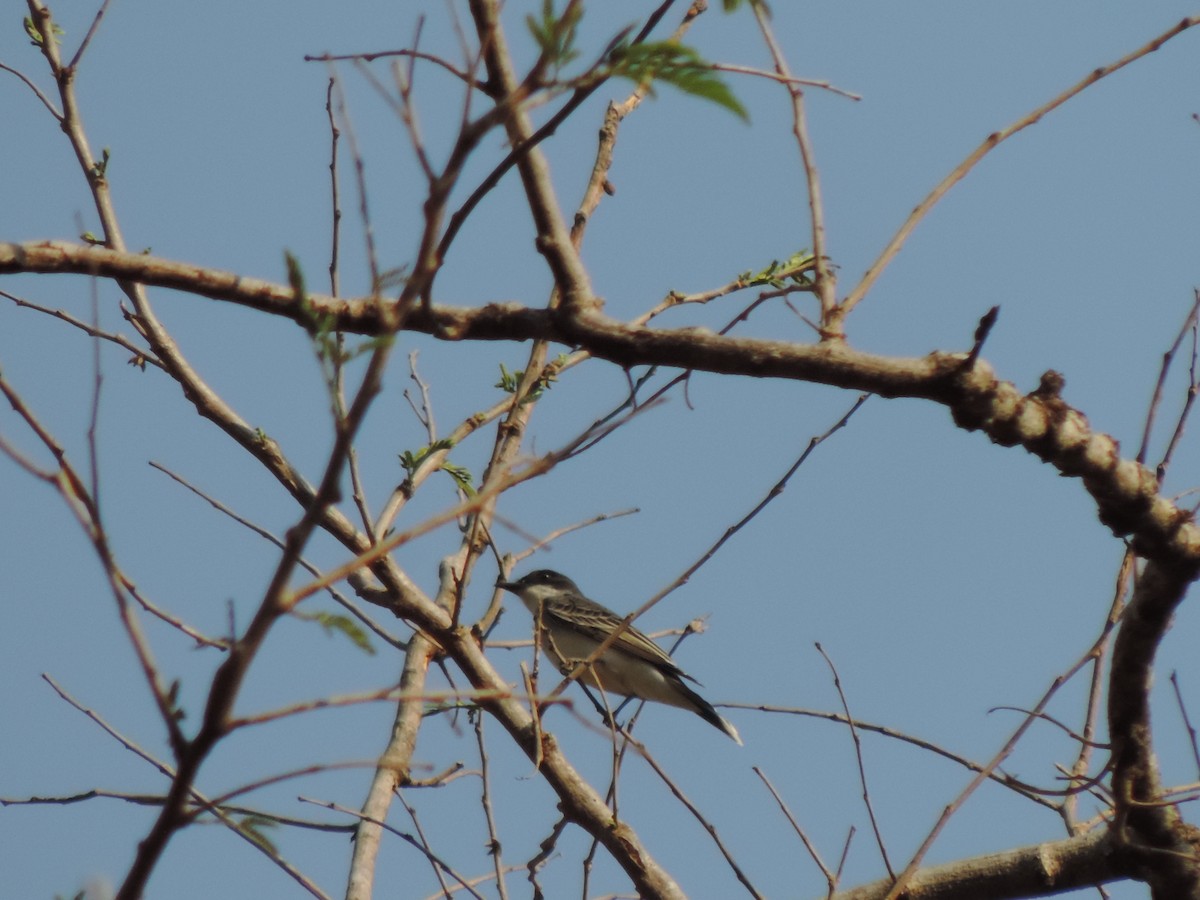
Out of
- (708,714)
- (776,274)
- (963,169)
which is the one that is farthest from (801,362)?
(708,714)

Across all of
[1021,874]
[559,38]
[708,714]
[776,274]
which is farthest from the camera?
[708,714]

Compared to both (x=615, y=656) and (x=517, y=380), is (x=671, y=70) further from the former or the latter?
(x=615, y=656)

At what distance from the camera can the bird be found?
32.5 feet

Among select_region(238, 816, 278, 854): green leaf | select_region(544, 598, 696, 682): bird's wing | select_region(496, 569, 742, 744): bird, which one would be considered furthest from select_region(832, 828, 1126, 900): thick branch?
select_region(544, 598, 696, 682): bird's wing

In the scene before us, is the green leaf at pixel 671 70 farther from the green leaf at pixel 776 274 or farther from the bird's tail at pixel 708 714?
the bird's tail at pixel 708 714

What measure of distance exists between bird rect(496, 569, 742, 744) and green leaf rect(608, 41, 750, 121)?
6812mm

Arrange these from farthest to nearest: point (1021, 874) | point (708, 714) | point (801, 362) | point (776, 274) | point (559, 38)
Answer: point (708, 714), point (776, 274), point (1021, 874), point (801, 362), point (559, 38)

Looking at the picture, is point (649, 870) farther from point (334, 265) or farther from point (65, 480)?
point (65, 480)

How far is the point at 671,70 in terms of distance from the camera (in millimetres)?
1938

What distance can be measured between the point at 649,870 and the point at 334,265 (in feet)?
7.83

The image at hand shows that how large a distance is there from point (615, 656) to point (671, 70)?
8671 mm

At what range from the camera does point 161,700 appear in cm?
142

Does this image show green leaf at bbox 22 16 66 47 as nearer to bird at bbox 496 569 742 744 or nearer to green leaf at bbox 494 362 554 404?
green leaf at bbox 494 362 554 404

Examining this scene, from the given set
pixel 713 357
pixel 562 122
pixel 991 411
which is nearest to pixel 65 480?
pixel 562 122
